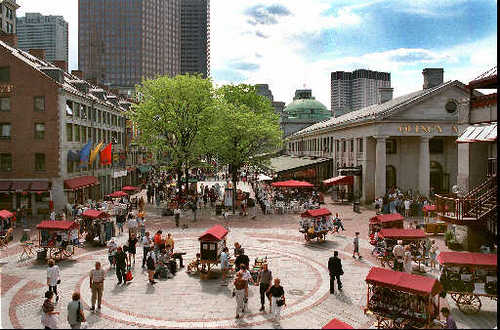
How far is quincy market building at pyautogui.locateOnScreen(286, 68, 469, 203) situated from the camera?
42.6 metres

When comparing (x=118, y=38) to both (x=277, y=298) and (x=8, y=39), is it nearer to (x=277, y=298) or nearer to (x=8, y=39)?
(x=8, y=39)

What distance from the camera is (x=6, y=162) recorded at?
37906mm

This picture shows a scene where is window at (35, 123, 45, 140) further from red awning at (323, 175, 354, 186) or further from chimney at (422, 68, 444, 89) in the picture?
chimney at (422, 68, 444, 89)

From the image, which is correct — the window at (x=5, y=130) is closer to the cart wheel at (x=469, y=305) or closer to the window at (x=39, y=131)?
the window at (x=39, y=131)

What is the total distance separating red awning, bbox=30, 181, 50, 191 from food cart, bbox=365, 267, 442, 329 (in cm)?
3325

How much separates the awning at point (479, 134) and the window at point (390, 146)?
2428 centimetres

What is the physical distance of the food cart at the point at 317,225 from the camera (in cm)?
2538

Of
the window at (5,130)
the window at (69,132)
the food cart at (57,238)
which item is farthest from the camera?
the window at (69,132)

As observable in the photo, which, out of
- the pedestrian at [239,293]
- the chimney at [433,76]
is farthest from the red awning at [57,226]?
the chimney at [433,76]

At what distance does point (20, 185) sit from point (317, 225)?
28655mm

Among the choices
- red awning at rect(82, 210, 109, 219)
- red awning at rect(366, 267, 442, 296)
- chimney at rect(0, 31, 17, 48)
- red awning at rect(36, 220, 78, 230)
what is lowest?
red awning at rect(366, 267, 442, 296)

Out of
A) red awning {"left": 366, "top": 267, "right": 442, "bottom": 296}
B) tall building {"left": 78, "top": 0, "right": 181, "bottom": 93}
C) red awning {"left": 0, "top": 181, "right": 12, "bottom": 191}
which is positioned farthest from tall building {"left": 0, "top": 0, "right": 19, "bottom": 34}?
red awning {"left": 366, "top": 267, "right": 442, "bottom": 296}

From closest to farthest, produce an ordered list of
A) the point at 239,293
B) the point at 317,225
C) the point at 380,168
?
the point at 239,293 → the point at 317,225 → the point at 380,168

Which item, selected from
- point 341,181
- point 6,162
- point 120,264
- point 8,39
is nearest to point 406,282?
point 120,264
